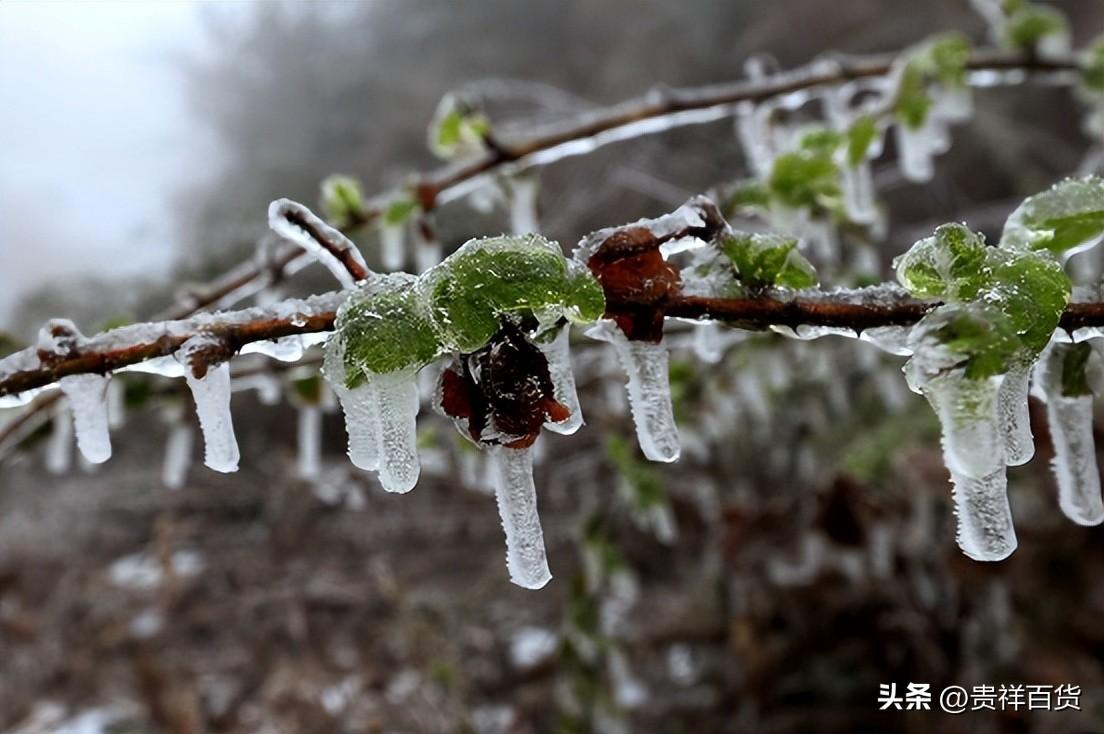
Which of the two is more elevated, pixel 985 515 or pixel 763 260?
pixel 763 260

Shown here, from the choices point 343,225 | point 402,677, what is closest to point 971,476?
point 343,225

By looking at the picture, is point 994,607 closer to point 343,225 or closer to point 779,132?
point 779,132

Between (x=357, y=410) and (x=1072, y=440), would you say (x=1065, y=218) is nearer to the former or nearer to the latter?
(x=1072, y=440)

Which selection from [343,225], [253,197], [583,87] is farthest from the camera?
[583,87]

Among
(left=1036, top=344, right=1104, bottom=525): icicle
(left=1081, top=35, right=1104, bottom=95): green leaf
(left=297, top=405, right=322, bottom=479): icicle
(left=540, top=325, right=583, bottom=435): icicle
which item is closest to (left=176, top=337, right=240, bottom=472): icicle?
(left=540, top=325, right=583, bottom=435): icicle

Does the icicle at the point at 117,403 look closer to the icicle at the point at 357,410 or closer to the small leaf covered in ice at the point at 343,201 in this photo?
the small leaf covered in ice at the point at 343,201

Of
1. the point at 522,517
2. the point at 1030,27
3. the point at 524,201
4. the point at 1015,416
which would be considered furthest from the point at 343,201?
the point at 1030,27

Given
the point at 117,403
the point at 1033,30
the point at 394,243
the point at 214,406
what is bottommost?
the point at 214,406

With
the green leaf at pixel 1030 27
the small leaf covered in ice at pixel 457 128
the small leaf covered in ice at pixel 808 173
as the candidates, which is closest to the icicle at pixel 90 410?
the small leaf covered in ice at pixel 457 128
